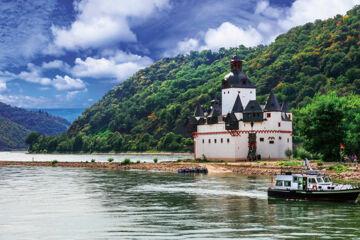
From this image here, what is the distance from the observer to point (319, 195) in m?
37.5

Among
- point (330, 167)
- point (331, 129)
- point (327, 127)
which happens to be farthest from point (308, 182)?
point (331, 129)

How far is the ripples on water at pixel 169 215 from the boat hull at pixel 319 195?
68cm

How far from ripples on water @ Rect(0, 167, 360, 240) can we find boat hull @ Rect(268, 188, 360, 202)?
26.7 inches

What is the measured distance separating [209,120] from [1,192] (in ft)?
180

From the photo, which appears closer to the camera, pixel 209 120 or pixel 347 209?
pixel 347 209

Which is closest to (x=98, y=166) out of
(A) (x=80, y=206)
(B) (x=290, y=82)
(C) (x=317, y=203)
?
(A) (x=80, y=206)

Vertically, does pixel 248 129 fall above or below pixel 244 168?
above

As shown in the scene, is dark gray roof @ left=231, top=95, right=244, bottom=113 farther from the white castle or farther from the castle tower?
the castle tower

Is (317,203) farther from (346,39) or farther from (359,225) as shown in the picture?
(346,39)

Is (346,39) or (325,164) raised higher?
(346,39)

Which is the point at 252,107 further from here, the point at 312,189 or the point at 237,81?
the point at 312,189

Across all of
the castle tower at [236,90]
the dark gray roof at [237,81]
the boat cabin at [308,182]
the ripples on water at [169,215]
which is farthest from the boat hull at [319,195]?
the dark gray roof at [237,81]

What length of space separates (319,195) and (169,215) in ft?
42.5

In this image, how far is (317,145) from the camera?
239 feet
